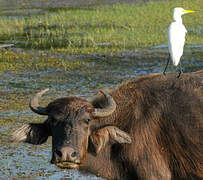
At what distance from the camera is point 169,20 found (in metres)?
22.0

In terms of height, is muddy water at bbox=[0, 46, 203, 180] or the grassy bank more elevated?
muddy water at bbox=[0, 46, 203, 180]

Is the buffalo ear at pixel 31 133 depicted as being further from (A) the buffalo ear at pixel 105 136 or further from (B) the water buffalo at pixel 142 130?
(A) the buffalo ear at pixel 105 136

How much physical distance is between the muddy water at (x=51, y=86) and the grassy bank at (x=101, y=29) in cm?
143

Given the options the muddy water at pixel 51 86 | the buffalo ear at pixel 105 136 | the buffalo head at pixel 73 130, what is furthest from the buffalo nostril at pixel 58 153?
the muddy water at pixel 51 86

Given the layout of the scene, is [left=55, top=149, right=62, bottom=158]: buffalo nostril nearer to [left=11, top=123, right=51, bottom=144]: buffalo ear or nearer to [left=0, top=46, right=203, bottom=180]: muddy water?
[left=11, top=123, right=51, bottom=144]: buffalo ear

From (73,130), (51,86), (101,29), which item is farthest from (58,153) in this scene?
(101,29)

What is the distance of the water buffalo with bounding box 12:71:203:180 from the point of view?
520 centimetres

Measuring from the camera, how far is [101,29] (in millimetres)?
19594

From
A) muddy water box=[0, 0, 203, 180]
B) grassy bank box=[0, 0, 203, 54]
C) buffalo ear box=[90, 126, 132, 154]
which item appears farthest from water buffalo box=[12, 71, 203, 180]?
grassy bank box=[0, 0, 203, 54]

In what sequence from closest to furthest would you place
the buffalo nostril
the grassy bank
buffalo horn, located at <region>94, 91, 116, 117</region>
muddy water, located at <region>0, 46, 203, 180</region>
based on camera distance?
1. the buffalo nostril
2. buffalo horn, located at <region>94, 91, 116, 117</region>
3. muddy water, located at <region>0, 46, 203, 180</region>
4. the grassy bank

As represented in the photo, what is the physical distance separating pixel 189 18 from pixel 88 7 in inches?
309

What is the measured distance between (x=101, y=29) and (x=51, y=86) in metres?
8.27

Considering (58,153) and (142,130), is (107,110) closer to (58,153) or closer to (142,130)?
(142,130)

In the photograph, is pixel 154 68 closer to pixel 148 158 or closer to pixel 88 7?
pixel 148 158
